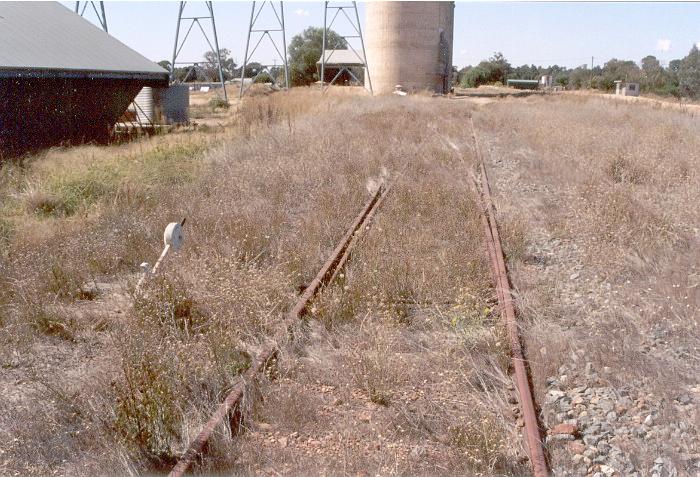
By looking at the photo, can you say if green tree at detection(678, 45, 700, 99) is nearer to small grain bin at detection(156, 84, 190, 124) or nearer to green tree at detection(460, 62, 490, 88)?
green tree at detection(460, 62, 490, 88)

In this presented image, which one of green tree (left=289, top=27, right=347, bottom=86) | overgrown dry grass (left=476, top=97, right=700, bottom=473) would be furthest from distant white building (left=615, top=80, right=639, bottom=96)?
overgrown dry grass (left=476, top=97, right=700, bottom=473)

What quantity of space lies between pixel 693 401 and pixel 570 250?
3.52 meters

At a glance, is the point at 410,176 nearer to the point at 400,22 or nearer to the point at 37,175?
the point at 37,175

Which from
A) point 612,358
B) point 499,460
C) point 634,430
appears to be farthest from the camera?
point 612,358

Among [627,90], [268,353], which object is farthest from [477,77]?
[268,353]

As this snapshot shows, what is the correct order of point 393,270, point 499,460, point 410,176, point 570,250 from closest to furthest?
point 499,460
point 393,270
point 570,250
point 410,176

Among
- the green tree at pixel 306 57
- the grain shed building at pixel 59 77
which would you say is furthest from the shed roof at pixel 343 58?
the grain shed building at pixel 59 77

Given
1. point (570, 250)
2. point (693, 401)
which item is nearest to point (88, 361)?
point (693, 401)

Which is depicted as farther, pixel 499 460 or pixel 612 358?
pixel 612 358

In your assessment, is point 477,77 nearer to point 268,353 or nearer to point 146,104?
point 146,104

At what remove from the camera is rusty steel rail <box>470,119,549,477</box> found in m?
3.32

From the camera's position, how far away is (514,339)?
4590mm

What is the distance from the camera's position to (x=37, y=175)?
11.6m

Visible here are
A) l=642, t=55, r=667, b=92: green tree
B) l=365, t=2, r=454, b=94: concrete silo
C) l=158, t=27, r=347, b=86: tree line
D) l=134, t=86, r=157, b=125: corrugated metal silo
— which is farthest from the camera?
l=158, t=27, r=347, b=86: tree line
